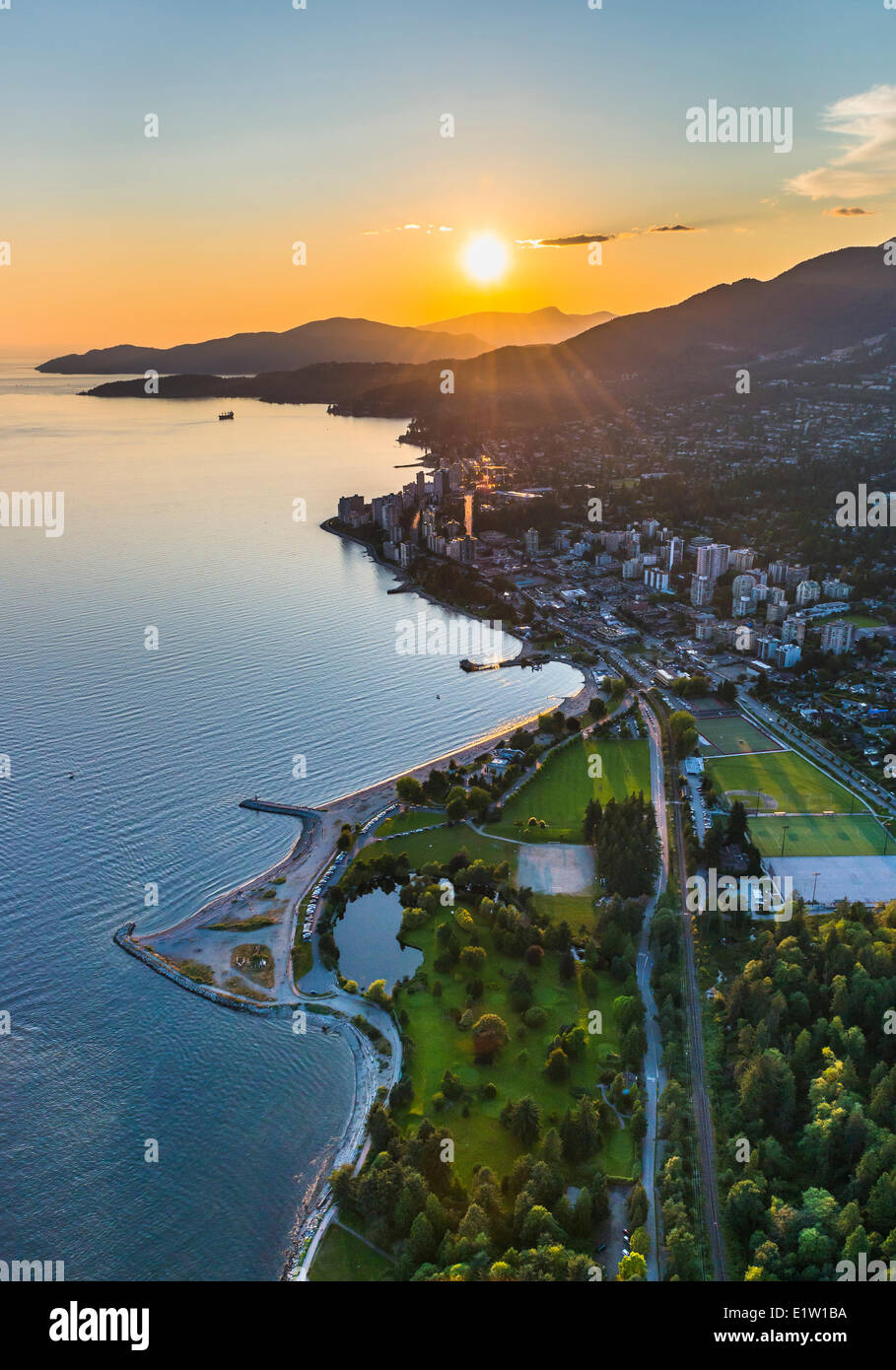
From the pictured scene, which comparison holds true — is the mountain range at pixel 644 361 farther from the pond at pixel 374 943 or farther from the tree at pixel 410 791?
the pond at pixel 374 943

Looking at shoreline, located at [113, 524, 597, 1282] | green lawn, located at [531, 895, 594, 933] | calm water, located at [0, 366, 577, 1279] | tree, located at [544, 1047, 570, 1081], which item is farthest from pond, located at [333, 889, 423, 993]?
tree, located at [544, 1047, 570, 1081]

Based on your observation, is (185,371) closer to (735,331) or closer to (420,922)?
(735,331)

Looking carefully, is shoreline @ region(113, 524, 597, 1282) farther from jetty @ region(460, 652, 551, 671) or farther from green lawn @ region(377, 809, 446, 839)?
jetty @ region(460, 652, 551, 671)

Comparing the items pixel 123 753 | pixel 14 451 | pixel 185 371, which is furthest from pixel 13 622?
pixel 185 371

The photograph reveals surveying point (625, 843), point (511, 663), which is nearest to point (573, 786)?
point (625, 843)

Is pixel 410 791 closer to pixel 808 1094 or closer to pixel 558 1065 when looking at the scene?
pixel 558 1065
